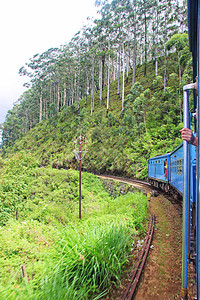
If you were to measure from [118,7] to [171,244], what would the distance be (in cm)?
3871

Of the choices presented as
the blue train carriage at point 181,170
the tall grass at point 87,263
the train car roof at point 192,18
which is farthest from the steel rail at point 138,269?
the train car roof at point 192,18

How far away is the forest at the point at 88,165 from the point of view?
126 inches

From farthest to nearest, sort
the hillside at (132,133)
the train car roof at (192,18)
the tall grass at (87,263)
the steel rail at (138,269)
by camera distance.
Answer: the hillside at (132,133) → the steel rail at (138,269) → the tall grass at (87,263) → the train car roof at (192,18)

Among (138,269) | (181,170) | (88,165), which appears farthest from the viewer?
(88,165)

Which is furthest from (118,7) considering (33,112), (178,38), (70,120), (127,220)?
(33,112)

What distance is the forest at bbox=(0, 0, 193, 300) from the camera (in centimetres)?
321

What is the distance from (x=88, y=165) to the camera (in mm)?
29312

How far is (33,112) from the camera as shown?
65.6 metres

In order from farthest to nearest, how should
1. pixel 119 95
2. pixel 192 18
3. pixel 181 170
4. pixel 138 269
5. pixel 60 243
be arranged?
pixel 119 95 → pixel 181 170 → pixel 138 269 → pixel 60 243 → pixel 192 18

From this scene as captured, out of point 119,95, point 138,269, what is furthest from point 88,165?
point 138,269

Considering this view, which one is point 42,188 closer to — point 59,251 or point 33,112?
point 59,251

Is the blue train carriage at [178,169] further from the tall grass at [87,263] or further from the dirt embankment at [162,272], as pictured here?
the tall grass at [87,263]

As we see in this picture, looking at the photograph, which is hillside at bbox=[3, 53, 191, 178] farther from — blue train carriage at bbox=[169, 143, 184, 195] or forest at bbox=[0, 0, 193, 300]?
blue train carriage at bbox=[169, 143, 184, 195]

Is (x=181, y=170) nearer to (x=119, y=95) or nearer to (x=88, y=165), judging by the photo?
(x=88, y=165)
